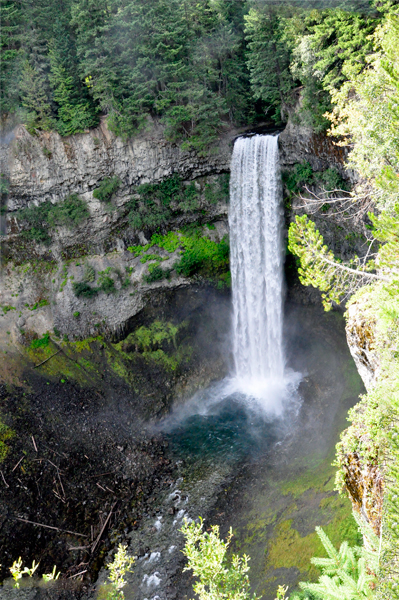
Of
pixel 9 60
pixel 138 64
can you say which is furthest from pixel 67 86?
pixel 138 64

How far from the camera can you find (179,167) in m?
23.2

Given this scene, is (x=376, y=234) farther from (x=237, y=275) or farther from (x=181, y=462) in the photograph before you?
(x=237, y=275)

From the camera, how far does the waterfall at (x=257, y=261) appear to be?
2073 centimetres

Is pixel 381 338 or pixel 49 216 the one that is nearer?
pixel 381 338

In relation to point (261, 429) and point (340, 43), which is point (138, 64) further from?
point (261, 429)

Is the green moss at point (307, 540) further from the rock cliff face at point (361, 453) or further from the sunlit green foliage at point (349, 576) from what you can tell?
the rock cliff face at point (361, 453)

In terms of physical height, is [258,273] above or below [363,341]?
below

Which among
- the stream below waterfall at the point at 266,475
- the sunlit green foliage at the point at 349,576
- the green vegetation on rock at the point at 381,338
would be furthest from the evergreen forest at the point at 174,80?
the sunlit green foliage at the point at 349,576

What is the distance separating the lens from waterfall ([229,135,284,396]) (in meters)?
20.7

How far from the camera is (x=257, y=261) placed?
21.7 m

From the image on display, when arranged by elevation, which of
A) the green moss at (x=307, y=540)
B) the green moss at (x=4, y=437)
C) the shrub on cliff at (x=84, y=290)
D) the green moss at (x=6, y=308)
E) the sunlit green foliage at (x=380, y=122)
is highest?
the sunlit green foliage at (x=380, y=122)

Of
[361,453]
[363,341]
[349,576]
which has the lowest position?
[349,576]

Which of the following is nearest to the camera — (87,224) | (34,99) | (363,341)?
(363,341)

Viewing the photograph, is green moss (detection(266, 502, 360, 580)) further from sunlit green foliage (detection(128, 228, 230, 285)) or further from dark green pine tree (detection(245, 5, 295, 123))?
dark green pine tree (detection(245, 5, 295, 123))
